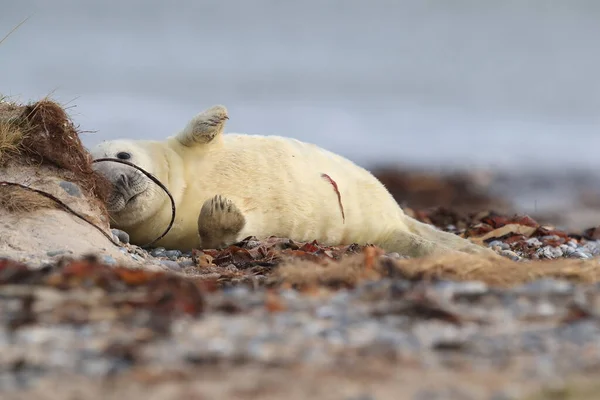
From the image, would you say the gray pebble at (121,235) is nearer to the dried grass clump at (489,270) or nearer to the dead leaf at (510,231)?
the dried grass clump at (489,270)

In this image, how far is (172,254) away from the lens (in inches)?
269

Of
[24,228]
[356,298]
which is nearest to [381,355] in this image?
[356,298]

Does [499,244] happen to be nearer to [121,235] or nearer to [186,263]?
[186,263]

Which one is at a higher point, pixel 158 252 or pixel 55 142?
pixel 55 142

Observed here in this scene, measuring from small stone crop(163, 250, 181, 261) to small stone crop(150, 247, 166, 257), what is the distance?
1.0 inches

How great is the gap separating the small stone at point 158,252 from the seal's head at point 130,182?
0.26 metres

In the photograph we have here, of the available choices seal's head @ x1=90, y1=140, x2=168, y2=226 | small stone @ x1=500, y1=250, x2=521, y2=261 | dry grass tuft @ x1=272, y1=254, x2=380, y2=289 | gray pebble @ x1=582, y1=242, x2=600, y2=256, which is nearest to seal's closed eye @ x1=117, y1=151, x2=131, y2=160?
seal's head @ x1=90, y1=140, x2=168, y2=226

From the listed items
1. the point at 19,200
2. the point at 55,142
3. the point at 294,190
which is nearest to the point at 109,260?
the point at 19,200

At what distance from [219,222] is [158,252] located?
561mm

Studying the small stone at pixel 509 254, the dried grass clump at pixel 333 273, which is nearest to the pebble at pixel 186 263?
the dried grass clump at pixel 333 273

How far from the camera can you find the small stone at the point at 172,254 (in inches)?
265

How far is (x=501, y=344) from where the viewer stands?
10.9 ft

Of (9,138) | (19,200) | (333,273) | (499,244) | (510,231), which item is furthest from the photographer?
(510,231)

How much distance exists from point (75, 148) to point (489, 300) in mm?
3344
